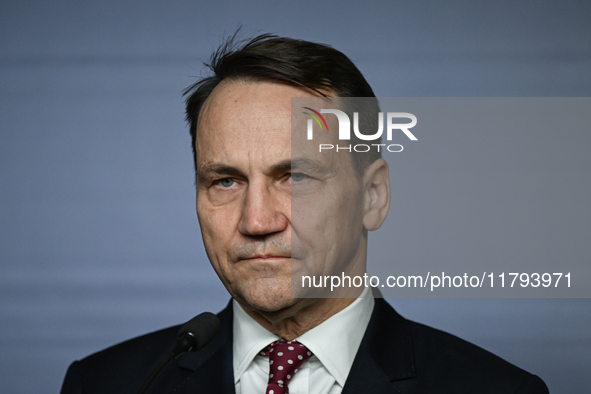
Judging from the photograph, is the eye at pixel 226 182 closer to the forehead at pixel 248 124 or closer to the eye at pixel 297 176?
the forehead at pixel 248 124

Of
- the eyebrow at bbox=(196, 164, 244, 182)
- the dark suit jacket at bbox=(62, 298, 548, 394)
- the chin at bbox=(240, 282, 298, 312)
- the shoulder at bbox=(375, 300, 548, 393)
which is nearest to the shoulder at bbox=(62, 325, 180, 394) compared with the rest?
the dark suit jacket at bbox=(62, 298, 548, 394)

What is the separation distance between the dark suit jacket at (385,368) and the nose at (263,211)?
18.2 inches

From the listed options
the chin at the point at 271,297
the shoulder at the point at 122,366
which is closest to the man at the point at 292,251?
the chin at the point at 271,297

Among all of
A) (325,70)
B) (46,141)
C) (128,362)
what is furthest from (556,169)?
(46,141)

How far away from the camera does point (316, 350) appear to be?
1.88 metres

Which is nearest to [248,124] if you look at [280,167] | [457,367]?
[280,167]

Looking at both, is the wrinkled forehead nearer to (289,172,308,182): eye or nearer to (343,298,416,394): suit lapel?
(289,172,308,182): eye

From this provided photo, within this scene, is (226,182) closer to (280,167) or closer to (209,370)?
(280,167)

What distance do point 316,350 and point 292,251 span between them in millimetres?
322

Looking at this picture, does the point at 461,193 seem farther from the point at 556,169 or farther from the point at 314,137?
the point at 314,137

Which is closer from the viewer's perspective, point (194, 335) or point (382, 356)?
point (194, 335)

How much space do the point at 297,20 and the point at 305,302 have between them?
65.4 inches

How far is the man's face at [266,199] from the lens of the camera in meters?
1.75

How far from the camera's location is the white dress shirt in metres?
1.87
